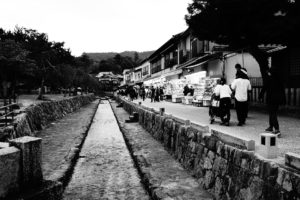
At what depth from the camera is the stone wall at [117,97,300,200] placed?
10.9 ft

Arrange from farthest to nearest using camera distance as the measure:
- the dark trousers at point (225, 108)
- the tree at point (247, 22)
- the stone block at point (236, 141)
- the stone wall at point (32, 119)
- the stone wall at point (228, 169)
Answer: the tree at point (247, 22)
the dark trousers at point (225, 108)
the stone wall at point (32, 119)
the stone block at point (236, 141)
the stone wall at point (228, 169)

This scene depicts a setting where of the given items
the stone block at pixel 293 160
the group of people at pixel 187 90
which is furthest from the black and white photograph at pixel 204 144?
the group of people at pixel 187 90

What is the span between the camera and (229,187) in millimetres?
4680

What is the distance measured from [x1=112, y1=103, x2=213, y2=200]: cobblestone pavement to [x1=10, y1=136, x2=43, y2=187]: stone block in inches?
85.1

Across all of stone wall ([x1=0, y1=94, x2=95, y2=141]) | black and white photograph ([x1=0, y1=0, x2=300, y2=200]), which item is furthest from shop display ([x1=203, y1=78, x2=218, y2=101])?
stone wall ([x1=0, y1=94, x2=95, y2=141])

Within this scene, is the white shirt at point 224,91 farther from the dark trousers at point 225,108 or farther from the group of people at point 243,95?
the dark trousers at point 225,108

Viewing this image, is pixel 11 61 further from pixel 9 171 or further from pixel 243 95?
pixel 9 171

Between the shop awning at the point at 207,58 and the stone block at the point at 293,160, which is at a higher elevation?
the shop awning at the point at 207,58

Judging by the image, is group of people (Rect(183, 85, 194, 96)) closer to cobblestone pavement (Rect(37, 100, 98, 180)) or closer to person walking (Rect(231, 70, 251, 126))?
cobblestone pavement (Rect(37, 100, 98, 180))

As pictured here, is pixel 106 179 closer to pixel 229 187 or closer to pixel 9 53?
pixel 229 187

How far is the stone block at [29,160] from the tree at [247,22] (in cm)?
912

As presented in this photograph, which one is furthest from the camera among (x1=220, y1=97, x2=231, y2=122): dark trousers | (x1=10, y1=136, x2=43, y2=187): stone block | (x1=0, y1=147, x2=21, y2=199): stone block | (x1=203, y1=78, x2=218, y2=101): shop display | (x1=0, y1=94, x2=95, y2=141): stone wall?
(x1=203, y1=78, x2=218, y2=101): shop display

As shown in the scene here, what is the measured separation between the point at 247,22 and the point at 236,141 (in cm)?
845

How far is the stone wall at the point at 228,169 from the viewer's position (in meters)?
3.33
